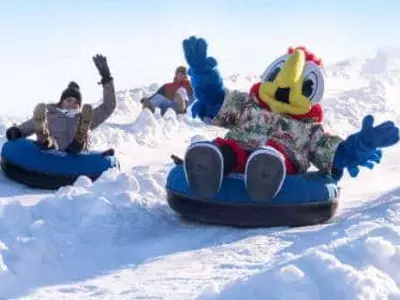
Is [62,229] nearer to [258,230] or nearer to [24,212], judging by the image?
[24,212]

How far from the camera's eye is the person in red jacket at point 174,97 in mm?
12586

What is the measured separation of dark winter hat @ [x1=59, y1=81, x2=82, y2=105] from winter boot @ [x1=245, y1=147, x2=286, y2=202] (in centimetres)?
300

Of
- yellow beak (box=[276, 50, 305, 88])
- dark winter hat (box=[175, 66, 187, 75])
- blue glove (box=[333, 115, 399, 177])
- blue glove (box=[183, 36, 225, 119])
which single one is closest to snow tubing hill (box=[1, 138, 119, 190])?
blue glove (box=[183, 36, 225, 119])

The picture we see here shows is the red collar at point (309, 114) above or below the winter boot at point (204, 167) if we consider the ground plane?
above

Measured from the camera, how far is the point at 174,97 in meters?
12.9

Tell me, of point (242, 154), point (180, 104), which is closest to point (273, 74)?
point (242, 154)

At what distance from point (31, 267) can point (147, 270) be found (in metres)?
0.61

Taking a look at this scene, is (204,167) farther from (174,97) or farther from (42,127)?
(174,97)

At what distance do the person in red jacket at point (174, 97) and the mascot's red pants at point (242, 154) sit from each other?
6571 millimetres

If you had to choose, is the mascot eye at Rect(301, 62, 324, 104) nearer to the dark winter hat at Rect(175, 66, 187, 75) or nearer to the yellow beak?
the yellow beak

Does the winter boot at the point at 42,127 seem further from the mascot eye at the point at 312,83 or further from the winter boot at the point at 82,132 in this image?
the mascot eye at the point at 312,83

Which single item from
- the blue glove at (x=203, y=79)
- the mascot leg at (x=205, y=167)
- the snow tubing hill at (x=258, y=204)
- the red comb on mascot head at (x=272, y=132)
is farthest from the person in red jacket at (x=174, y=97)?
the mascot leg at (x=205, y=167)

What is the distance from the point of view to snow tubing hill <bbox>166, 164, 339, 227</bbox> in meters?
5.54

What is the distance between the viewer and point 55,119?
25.1 feet
